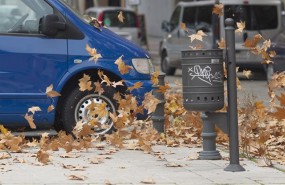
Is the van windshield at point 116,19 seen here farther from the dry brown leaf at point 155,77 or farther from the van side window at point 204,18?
the dry brown leaf at point 155,77

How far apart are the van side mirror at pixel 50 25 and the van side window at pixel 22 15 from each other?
0.16 metres

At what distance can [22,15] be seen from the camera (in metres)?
10.7

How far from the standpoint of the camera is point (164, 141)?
1040 cm

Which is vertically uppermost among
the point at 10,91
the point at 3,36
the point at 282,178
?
the point at 3,36

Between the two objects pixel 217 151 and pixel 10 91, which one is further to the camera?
pixel 10 91

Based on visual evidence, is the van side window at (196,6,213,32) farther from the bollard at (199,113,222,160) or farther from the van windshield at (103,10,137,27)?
the bollard at (199,113,222,160)

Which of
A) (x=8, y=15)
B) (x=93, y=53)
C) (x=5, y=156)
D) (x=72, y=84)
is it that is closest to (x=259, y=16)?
(x=72, y=84)

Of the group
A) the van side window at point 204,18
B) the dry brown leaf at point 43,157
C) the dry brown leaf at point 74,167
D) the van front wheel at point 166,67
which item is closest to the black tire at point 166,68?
the van front wheel at point 166,67

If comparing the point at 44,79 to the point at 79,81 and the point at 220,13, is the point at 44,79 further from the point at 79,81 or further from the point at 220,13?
the point at 220,13

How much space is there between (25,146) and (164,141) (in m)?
1.61

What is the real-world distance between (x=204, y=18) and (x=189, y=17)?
63 centimetres

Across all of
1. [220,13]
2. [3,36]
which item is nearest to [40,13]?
[3,36]

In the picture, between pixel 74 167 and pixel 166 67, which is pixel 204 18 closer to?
pixel 166 67

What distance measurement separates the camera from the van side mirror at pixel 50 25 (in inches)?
409
